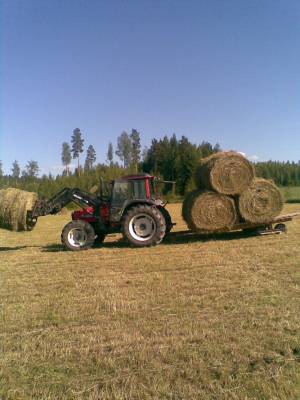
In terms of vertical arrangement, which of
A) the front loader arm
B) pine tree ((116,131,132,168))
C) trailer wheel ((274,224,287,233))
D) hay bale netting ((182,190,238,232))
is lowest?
trailer wheel ((274,224,287,233))

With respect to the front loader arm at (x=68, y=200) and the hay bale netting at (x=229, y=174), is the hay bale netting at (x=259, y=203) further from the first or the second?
the front loader arm at (x=68, y=200)

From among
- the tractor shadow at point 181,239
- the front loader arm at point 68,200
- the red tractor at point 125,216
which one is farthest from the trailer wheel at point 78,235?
the front loader arm at point 68,200

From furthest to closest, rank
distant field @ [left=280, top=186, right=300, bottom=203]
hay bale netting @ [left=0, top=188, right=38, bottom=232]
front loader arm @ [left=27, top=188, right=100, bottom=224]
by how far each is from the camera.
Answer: distant field @ [left=280, top=186, right=300, bottom=203], hay bale netting @ [left=0, top=188, right=38, bottom=232], front loader arm @ [left=27, top=188, right=100, bottom=224]

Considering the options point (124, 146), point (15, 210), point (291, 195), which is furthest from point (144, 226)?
point (124, 146)

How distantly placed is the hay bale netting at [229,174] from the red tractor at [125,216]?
1.45m

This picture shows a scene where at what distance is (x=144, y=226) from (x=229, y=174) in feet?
8.01

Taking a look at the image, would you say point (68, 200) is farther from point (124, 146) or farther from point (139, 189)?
point (124, 146)

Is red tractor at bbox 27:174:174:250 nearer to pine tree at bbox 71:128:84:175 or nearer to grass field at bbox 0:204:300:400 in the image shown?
grass field at bbox 0:204:300:400

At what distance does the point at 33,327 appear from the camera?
4.76 m

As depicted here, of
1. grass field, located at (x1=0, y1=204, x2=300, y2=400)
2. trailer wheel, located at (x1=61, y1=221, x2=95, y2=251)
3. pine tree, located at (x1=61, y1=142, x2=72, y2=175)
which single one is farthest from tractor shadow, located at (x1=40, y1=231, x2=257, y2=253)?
pine tree, located at (x1=61, y1=142, x2=72, y2=175)

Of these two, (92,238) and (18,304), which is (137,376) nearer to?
(18,304)

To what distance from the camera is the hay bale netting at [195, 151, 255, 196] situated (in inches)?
418

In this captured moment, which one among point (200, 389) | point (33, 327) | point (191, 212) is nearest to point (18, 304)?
point (33, 327)

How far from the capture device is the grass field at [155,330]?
3320 millimetres
